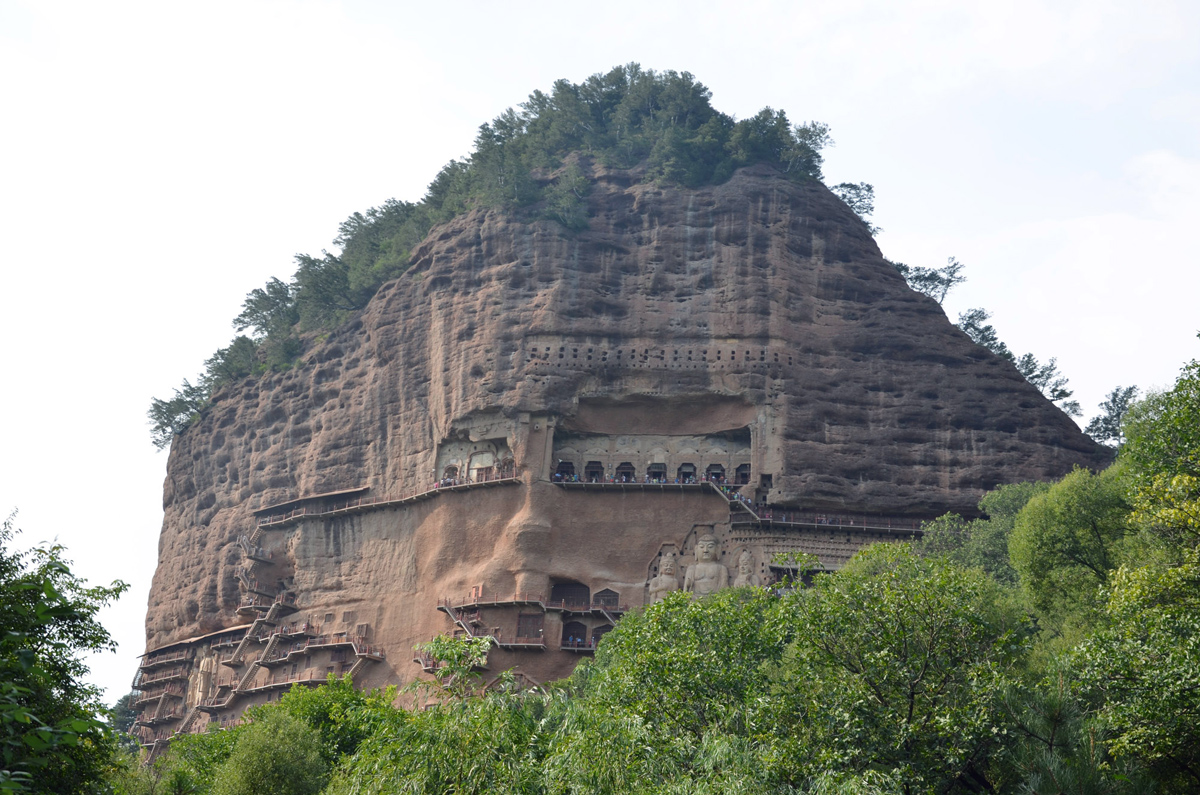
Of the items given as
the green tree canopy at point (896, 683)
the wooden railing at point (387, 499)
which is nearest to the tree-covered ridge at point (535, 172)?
the wooden railing at point (387, 499)

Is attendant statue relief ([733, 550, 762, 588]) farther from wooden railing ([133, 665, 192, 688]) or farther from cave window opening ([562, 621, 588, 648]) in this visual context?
wooden railing ([133, 665, 192, 688])

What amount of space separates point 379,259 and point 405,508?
544 inches

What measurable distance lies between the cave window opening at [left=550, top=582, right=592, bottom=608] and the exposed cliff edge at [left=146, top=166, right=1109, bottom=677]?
0.86 m

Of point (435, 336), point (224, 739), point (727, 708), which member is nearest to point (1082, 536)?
point (727, 708)

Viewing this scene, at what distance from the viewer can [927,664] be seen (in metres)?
19.4

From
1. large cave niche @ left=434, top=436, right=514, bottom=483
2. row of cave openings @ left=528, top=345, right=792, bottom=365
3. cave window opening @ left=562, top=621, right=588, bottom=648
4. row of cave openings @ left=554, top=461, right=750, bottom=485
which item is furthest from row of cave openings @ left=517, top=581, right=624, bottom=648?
row of cave openings @ left=528, top=345, right=792, bottom=365

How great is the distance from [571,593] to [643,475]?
206 inches

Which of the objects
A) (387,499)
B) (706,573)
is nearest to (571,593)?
(706,573)

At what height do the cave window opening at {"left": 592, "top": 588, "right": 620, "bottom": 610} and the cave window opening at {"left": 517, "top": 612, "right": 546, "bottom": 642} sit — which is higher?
the cave window opening at {"left": 592, "top": 588, "right": 620, "bottom": 610}

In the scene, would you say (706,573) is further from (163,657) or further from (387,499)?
(163,657)

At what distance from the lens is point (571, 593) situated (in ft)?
143

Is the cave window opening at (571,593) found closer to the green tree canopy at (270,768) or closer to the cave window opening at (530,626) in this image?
the cave window opening at (530,626)

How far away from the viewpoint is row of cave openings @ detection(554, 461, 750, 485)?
4450 centimetres

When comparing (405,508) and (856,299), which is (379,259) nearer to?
(405,508)
